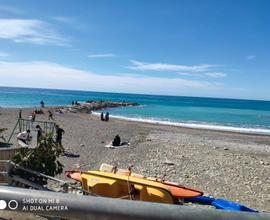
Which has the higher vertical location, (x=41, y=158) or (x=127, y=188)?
(x=41, y=158)

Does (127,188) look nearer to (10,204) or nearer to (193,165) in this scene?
(10,204)

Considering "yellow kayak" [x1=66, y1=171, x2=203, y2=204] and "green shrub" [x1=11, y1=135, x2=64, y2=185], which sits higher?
"green shrub" [x1=11, y1=135, x2=64, y2=185]

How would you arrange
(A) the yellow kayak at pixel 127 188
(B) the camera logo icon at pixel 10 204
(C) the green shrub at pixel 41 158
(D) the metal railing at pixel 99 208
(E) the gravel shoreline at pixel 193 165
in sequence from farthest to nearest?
(E) the gravel shoreline at pixel 193 165
(A) the yellow kayak at pixel 127 188
(C) the green shrub at pixel 41 158
(B) the camera logo icon at pixel 10 204
(D) the metal railing at pixel 99 208

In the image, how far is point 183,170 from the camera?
754 inches

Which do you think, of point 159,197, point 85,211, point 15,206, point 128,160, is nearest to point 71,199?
point 85,211

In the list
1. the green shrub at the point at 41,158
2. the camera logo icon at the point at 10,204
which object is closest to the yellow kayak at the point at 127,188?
the green shrub at the point at 41,158

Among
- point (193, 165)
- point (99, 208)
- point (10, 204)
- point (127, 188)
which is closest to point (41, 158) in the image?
point (127, 188)

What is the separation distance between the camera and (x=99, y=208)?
1.81m

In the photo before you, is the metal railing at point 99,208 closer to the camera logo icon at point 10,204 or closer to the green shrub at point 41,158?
the camera logo icon at point 10,204

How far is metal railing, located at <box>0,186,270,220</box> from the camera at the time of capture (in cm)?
175

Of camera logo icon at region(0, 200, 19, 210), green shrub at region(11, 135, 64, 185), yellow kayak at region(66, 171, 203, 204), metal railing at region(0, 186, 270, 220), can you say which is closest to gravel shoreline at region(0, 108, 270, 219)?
yellow kayak at region(66, 171, 203, 204)

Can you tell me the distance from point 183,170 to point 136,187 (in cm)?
964

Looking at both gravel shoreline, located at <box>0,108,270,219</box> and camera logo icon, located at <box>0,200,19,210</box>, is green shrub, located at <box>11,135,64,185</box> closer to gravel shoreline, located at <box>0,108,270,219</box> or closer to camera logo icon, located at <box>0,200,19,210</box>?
camera logo icon, located at <box>0,200,19,210</box>

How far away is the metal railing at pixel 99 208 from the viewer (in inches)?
68.8
